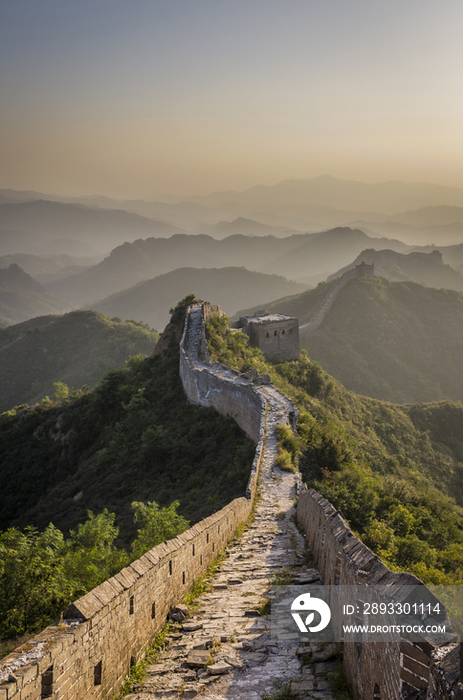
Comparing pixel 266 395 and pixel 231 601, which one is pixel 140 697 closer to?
pixel 231 601

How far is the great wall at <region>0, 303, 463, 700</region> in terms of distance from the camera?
3.67m

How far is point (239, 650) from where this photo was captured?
570cm

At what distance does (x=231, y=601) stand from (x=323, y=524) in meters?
1.96

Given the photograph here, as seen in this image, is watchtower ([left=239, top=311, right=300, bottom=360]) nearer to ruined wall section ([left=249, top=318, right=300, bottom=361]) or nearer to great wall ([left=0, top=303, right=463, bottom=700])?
ruined wall section ([left=249, top=318, right=300, bottom=361])

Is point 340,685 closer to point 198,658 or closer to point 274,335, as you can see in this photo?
point 198,658

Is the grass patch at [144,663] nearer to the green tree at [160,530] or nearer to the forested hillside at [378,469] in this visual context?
the green tree at [160,530]

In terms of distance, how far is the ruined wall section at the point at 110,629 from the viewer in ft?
12.7

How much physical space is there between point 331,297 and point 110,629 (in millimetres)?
74678

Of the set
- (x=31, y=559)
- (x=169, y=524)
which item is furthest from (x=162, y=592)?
(x=169, y=524)

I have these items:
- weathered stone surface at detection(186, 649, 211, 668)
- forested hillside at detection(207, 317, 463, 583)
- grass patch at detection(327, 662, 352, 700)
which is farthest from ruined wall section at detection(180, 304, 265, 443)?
grass patch at detection(327, 662, 352, 700)

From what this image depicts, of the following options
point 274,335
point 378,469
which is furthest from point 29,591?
point 274,335

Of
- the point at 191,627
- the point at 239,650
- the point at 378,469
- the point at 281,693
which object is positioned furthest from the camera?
the point at 378,469

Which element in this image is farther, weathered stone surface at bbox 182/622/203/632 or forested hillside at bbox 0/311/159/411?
forested hillside at bbox 0/311/159/411

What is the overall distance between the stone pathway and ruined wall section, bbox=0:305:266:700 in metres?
0.39
